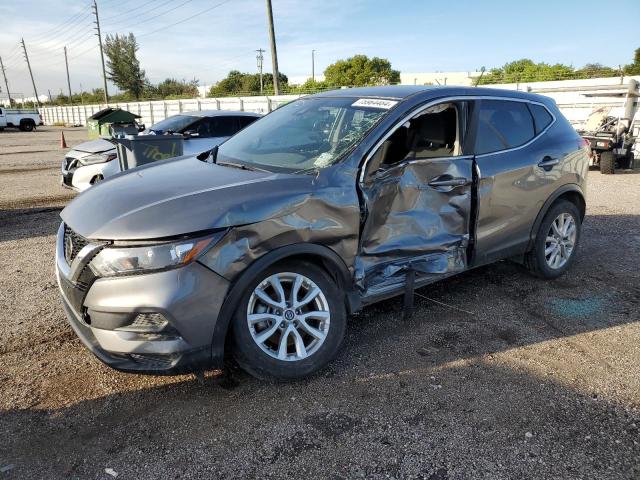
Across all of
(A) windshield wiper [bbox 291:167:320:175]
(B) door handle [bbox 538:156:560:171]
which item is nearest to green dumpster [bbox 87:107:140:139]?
(A) windshield wiper [bbox 291:167:320:175]

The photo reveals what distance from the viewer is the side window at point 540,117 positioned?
447 centimetres

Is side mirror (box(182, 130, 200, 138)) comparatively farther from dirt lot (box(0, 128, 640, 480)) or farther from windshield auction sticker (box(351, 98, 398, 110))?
windshield auction sticker (box(351, 98, 398, 110))

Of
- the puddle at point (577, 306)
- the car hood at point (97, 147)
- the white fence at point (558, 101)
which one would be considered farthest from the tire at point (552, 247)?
the white fence at point (558, 101)

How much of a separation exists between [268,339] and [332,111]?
6.11 feet

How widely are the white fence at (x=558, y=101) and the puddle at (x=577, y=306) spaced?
9046 millimetres

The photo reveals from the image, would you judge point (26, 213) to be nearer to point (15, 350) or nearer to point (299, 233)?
point (15, 350)

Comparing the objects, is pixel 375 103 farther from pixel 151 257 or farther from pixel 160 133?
pixel 160 133

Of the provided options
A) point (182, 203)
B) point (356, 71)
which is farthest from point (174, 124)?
point (356, 71)

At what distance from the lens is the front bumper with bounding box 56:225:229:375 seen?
2.49 meters

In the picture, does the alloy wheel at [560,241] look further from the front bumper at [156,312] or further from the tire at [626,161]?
the tire at [626,161]

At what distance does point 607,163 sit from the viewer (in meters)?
12.4

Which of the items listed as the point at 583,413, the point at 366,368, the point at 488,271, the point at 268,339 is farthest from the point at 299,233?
the point at 488,271

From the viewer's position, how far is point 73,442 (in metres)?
2.52

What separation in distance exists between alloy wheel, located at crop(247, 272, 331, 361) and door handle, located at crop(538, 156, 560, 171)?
255 cm
